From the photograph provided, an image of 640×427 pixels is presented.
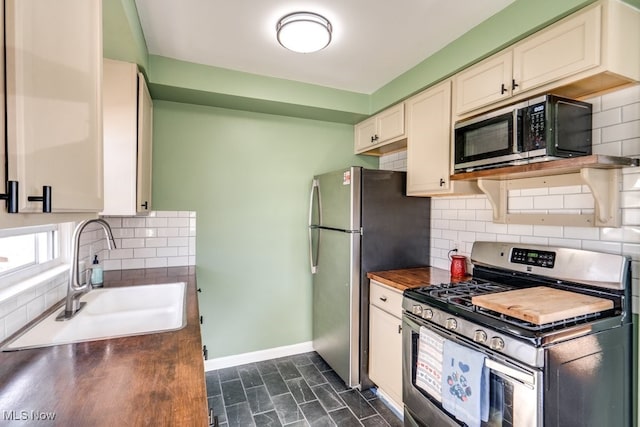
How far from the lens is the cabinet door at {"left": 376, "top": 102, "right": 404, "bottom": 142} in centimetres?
264

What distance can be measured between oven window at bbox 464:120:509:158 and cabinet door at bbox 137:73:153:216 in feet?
6.74

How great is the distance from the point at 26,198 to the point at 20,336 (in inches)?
38.4

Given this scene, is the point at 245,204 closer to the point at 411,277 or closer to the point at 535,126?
the point at 411,277

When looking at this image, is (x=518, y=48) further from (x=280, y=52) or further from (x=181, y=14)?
(x=181, y=14)

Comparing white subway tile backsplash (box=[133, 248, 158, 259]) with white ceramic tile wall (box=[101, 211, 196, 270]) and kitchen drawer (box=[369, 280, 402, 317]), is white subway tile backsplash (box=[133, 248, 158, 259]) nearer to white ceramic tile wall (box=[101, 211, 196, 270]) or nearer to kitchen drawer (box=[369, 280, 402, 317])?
white ceramic tile wall (box=[101, 211, 196, 270])

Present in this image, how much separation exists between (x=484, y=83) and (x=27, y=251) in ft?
8.57

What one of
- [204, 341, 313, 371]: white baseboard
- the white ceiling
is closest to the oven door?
[204, 341, 313, 371]: white baseboard

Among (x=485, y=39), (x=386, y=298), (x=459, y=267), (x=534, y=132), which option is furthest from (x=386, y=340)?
(x=485, y=39)

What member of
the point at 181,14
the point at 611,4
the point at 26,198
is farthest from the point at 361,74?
the point at 26,198

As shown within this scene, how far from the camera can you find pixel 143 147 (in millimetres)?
2129

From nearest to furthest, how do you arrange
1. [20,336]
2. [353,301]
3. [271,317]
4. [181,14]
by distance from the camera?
[20,336] < [181,14] < [353,301] < [271,317]

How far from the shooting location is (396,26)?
75.9 inches

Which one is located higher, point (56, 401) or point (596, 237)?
point (596, 237)

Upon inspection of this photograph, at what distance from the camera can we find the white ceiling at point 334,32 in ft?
5.74
